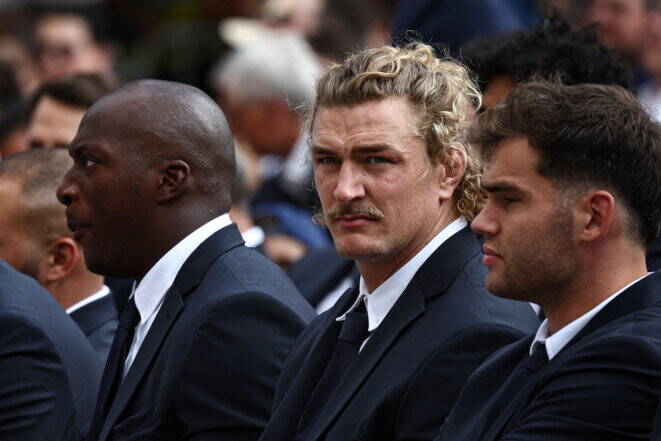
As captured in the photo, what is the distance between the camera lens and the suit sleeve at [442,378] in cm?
335

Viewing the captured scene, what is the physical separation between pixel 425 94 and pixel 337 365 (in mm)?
930

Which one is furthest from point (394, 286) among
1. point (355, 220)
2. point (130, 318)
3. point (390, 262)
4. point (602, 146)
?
point (130, 318)

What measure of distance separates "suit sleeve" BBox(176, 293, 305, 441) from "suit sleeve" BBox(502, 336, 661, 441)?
1.21 metres

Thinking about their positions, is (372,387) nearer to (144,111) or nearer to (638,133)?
(638,133)

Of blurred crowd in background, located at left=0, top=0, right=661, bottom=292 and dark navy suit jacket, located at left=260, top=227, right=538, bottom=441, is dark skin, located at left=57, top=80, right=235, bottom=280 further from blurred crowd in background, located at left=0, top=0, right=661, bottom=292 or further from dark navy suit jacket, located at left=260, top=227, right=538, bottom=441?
dark navy suit jacket, located at left=260, top=227, right=538, bottom=441

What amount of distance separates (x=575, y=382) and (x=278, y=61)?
516cm

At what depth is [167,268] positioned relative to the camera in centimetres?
423

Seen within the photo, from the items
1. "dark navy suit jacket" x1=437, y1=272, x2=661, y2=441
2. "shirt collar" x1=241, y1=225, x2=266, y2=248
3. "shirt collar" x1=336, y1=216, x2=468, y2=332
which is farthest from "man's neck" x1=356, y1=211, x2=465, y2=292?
"shirt collar" x1=241, y1=225, x2=266, y2=248

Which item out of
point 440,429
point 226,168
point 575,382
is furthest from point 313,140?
point 575,382

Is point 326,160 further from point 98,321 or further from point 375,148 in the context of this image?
point 98,321

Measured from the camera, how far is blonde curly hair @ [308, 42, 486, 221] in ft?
12.6

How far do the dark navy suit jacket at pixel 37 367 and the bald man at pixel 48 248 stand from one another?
22.0 inches

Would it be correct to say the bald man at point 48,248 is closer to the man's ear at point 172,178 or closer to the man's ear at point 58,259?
the man's ear at point 58,259

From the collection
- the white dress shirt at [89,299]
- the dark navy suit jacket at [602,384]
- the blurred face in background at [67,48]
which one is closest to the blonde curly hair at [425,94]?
the dark navy suit jacket at [602,384]
